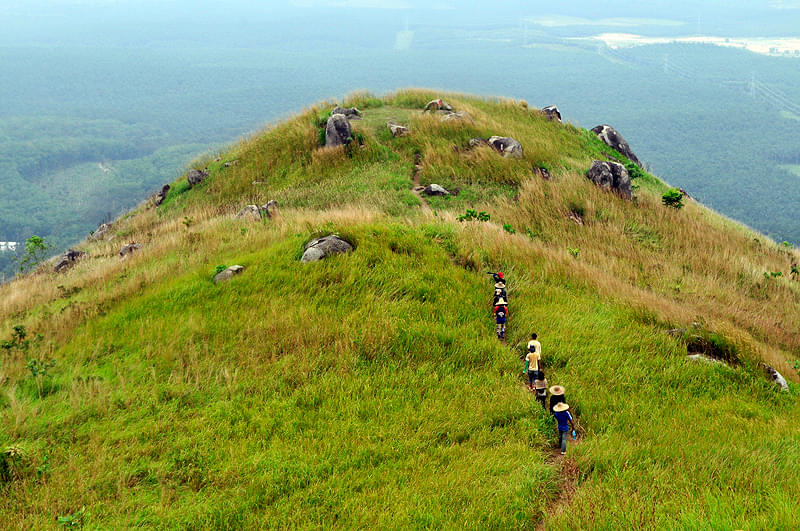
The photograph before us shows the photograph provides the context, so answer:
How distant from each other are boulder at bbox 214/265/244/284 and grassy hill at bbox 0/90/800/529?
295 mm

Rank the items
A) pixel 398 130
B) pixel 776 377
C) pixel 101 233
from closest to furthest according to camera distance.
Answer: pixel 776 377
pixel 398 130
pixel 101 233

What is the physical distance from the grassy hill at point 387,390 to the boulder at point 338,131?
935 centimetres

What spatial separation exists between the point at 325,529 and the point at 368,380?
2.71m

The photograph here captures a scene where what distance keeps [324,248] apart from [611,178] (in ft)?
51.1

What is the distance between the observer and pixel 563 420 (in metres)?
6.31

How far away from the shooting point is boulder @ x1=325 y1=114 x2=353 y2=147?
22812mm

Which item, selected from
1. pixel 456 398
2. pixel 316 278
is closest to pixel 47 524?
pixel 456 398

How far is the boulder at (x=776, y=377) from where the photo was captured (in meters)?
8.35

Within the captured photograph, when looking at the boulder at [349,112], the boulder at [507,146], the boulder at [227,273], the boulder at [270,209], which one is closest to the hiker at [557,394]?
the boulder at [227,273]

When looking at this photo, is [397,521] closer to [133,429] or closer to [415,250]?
[133,429]

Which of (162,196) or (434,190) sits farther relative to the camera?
(162,196)

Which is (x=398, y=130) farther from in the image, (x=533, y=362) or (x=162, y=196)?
(x=533, y=362)

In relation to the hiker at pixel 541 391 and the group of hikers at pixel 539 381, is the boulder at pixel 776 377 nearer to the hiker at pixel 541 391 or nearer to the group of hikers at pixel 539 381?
the group of hikers at pixel 539 381

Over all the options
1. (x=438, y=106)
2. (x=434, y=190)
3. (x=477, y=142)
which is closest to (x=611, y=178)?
(x=477, y=142)
